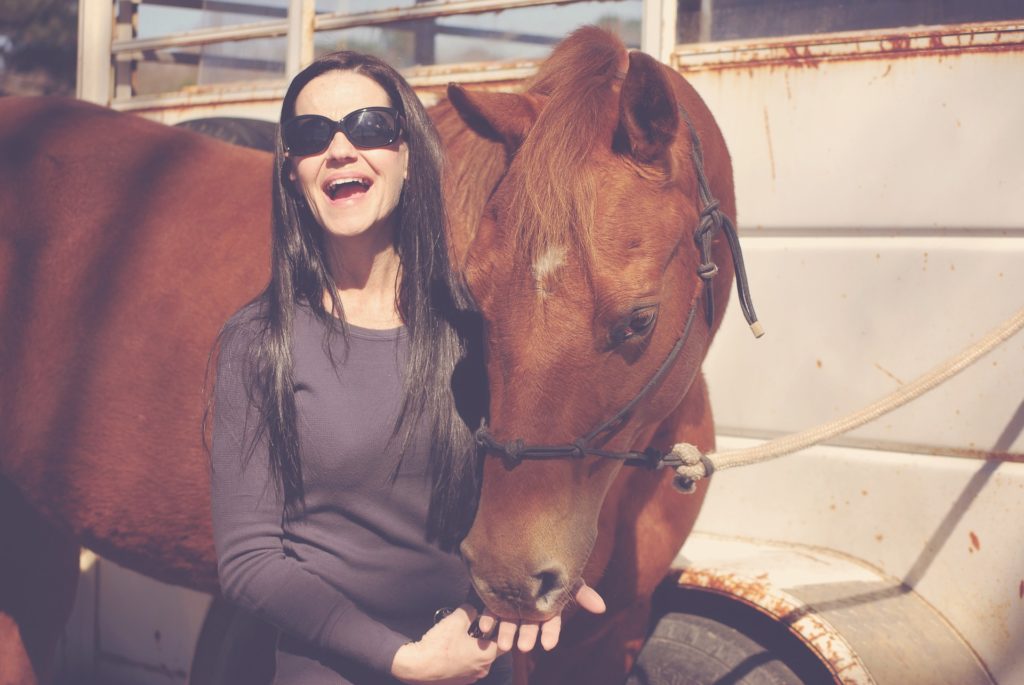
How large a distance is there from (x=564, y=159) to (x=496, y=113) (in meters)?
0.20

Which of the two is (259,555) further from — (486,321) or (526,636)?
(486,321)

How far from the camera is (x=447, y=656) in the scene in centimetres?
148

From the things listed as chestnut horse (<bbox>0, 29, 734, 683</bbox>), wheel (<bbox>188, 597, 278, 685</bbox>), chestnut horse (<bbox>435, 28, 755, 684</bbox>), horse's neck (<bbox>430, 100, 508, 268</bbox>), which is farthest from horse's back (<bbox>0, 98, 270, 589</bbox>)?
chestnut horse (<bbox>435, 28, 755, 684</bbox>)

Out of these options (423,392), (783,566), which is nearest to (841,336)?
(783,566)

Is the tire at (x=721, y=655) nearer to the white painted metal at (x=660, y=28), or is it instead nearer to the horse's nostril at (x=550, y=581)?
the horse's nostril at (x=550, y=581)

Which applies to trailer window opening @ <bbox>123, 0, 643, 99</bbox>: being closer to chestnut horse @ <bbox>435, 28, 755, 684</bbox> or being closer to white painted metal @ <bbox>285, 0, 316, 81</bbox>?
white painted metal @ <bbox>285, 0, 316, 81</bbox>

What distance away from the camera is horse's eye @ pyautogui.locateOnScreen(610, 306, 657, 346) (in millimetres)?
1674

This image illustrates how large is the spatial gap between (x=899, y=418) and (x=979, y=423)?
0.18m

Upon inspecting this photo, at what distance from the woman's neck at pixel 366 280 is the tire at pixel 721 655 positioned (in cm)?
122

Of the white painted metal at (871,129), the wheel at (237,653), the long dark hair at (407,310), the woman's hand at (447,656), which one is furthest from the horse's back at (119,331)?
the white painted metal at (871,129)

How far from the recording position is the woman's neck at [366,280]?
5.67ft

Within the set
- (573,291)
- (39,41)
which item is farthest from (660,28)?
(39,41)

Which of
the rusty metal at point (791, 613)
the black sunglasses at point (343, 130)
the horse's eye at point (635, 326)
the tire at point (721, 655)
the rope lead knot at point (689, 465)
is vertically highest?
the black sunglasses at point (343, 130)

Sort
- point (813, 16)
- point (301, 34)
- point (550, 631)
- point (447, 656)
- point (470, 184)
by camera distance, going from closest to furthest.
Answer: point (447, 656), point (550, 631), point (470, 184), point (813, 16), point (301, 34)
